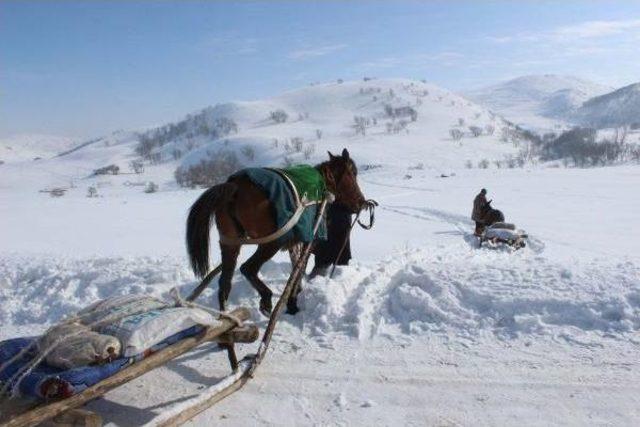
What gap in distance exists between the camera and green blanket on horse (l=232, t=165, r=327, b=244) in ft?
16.5

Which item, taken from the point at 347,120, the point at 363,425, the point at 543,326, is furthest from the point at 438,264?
the point at 347,120

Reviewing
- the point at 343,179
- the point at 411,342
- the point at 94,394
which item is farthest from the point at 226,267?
the point at 94,394

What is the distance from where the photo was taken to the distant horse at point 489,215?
14.9m

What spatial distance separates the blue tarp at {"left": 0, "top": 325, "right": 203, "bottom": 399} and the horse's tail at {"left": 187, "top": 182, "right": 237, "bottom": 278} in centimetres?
165

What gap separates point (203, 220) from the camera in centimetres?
502

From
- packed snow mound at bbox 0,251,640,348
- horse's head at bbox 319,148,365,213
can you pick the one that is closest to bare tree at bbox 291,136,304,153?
packed snow mound at bbox 0,251,640,348

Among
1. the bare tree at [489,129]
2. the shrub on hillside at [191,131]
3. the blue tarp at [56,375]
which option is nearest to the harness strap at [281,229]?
the blue tarp at [56,375]

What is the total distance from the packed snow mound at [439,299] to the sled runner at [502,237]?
7.56m

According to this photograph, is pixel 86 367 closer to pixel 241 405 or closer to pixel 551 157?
Result: pixel 241 405

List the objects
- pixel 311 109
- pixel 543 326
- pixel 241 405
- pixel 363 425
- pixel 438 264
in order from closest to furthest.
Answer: pixel 363 425 < pixel 241 405 < pixel 543 326 < pixel 438 264 < pixel 311 109

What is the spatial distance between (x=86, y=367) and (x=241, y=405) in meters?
1.15

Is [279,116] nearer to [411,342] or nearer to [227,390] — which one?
[411,342]

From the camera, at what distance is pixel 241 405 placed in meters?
3.78

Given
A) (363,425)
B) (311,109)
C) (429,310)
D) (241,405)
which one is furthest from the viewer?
(311,109)
